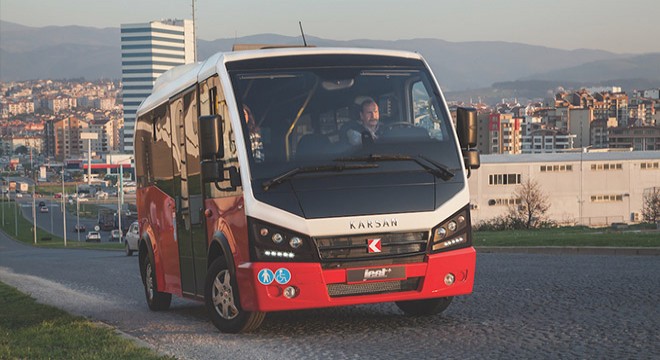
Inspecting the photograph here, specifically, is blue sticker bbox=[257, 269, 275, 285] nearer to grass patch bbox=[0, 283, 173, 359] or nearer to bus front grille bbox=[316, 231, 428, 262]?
bus front grille bbox=[316, 231, 428, 262]

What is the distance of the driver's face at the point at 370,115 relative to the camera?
1088cm

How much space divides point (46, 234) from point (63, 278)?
316ft

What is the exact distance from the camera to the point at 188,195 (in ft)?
41.0

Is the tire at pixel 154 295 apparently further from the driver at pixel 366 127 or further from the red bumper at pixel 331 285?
the driver at pixel 366 127

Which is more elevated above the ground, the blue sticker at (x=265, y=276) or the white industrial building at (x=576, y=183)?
the blue sticker at (x=265, y=276)

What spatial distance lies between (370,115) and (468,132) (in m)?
0.95

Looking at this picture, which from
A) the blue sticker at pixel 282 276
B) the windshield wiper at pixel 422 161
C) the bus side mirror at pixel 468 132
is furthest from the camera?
the bus side mirror at pixel 468 132

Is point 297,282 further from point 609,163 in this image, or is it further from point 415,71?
point 609,163

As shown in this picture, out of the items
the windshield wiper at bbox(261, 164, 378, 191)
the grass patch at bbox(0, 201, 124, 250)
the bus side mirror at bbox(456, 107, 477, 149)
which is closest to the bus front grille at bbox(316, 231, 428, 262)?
the windshield wiper at bbox(261, 164, 378, 191)

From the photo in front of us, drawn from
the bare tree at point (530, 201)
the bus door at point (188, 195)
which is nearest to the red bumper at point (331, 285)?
the bus door at point (188, 195)

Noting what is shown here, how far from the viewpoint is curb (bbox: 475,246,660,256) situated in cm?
2094

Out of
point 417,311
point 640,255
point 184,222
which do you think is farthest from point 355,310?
point 640,255

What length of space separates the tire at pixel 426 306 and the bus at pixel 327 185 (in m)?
0.01

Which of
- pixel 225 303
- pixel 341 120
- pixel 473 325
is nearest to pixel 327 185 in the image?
pixel 341 120
